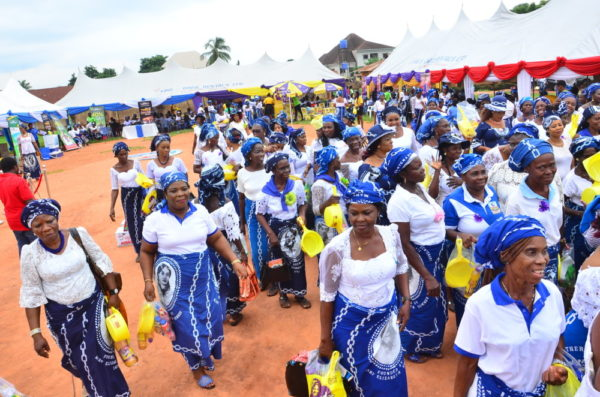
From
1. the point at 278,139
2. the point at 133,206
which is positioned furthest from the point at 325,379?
the point at 278,139

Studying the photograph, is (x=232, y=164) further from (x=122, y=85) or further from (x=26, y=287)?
(x=122, y=85)

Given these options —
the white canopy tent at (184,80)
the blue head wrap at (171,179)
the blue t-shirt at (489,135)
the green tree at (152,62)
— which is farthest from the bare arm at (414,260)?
the green tree at (152,62)

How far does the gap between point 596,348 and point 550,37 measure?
1630 cm

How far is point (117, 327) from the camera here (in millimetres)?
3365

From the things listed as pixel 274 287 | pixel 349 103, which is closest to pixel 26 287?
pixel 274 287

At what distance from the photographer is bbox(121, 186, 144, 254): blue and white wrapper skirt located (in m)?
6.66

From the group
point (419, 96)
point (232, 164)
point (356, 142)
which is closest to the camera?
point (356, 142)

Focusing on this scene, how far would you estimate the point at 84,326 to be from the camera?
11.2 feet

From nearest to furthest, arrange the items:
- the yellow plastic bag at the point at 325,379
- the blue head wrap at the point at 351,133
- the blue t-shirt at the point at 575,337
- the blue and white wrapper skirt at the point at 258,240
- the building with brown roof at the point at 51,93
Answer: the blue t-shirt at the point at 575,337 < the yellow plastic bag at the point at 325,379 < the blue and white wrapper skirt at the point at 258,240 < the blue head wrap at the point at 351,133 < the building with brown roof at the point at 51,93

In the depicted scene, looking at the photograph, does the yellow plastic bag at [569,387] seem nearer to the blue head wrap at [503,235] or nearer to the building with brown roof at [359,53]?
the blue head wrap at [503,235]

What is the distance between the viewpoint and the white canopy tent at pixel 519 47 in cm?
1352

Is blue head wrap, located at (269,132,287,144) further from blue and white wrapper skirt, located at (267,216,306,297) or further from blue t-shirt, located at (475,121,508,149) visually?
blue t-shirt, located at (475,121,508,149)

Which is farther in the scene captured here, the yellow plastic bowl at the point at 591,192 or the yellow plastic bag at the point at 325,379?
the yellow plastic bowl at the point at 591,192

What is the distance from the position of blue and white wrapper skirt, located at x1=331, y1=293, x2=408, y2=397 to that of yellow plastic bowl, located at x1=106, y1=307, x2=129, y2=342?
164 centimetres
